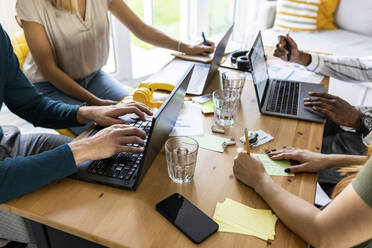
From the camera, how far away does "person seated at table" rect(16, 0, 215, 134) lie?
152 cm

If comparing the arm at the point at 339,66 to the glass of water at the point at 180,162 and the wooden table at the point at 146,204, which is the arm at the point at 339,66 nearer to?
the wooden table at the point at 146,204

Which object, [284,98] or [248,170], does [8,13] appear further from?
[248,170]

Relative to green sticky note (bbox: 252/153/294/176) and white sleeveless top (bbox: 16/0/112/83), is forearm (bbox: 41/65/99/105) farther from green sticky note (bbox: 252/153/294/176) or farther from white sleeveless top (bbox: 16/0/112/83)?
green sticky note (bbox: 252/153/294/176)

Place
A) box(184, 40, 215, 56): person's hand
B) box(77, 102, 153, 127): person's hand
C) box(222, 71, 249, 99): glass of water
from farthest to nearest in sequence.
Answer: box(184, 40, 215, 56): person's hand < box(222, 71, 249, 99): glass of water < box(77, 102, 153, 127): person's hand

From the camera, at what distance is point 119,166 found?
0.93 m

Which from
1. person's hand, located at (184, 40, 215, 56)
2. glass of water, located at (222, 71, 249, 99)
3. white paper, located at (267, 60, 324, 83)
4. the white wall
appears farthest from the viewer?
the white wall

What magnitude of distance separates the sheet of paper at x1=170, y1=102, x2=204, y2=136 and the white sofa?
1850 mm

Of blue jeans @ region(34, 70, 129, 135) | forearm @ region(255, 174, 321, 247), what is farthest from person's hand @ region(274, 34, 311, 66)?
forearm @ region(255, 174, 321, 247)

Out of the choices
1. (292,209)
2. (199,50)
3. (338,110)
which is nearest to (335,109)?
(338,110)

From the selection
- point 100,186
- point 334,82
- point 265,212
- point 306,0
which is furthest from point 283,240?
point 306,0

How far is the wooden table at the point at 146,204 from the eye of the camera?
73 centimetres

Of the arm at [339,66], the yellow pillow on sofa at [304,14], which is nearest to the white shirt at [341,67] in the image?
the arm at [339,66]

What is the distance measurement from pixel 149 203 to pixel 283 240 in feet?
1.14

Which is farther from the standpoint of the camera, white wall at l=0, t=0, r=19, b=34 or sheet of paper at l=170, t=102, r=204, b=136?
white wall at l=0, t=0, r=19, b=34
